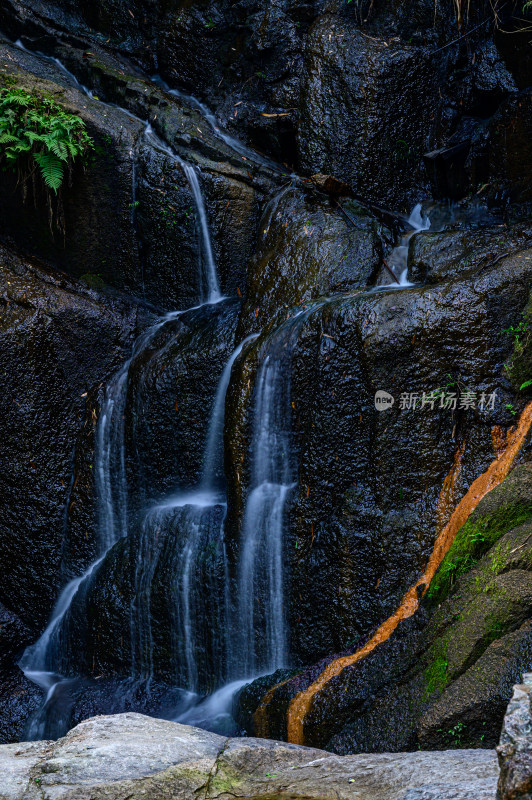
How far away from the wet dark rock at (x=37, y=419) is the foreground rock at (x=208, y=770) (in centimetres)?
373

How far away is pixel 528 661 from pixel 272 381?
10.4ft

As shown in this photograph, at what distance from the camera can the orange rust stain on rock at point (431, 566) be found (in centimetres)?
470

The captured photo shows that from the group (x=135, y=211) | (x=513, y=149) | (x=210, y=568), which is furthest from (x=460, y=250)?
(x=135, y=211)

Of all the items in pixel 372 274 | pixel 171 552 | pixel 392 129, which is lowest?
pixel 171 552

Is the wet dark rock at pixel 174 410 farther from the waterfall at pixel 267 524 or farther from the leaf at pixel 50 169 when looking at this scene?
the leaf at pixel 50 169

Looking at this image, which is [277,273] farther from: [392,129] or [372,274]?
[392,129]

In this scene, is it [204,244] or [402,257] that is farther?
[204,244]

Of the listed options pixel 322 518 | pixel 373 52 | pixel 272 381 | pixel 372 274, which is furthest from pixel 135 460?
pixel 373 52

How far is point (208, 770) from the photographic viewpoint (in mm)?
3242

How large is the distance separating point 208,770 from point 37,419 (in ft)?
16.3

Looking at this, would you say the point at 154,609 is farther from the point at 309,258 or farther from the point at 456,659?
the point at 309,258

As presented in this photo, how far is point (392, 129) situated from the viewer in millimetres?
8070

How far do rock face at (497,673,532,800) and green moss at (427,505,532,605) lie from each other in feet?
6.87

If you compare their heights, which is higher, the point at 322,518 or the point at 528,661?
the point at 322,518
